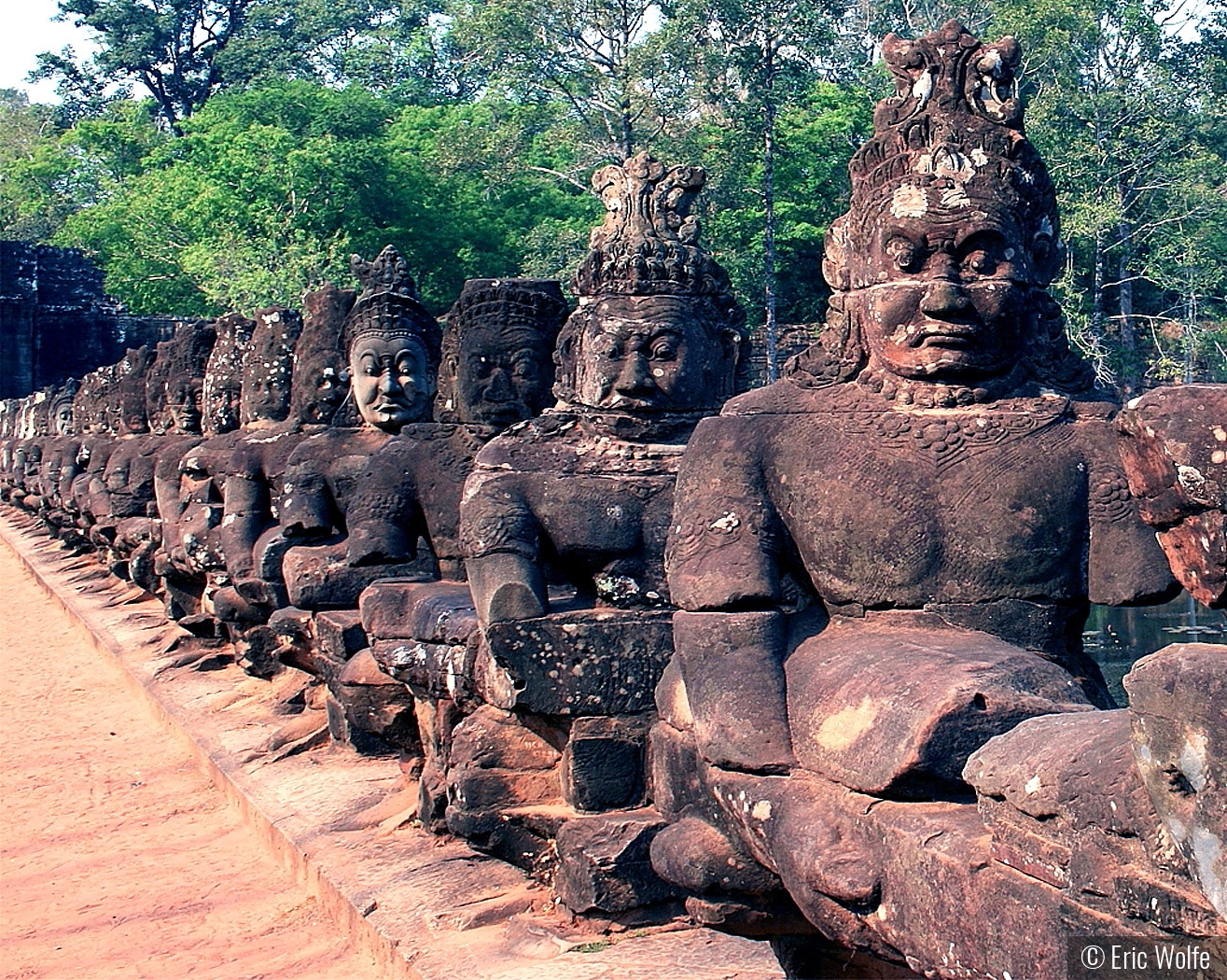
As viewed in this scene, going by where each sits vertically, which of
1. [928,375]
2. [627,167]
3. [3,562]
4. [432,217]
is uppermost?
[432,217]

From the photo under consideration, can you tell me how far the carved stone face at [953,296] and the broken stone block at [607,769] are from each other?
59.5 inches

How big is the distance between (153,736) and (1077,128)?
18.4 metres

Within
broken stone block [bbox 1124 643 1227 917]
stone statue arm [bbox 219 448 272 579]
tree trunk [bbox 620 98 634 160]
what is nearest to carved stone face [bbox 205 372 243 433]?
stone statue arm [bbox 219 448 272 579]

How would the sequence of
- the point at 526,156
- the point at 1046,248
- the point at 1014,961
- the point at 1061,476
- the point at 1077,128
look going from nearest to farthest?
1. the point at 1014,961
2. the point at 1061,476
3. the point at 1046,248
4. the point at 1077,128
5. the point at 526,156

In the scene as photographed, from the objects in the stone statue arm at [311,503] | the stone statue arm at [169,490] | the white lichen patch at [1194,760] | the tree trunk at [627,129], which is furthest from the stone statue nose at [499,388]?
the tree trunk at [627,129]

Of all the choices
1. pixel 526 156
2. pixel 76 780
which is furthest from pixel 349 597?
pixel 526 156

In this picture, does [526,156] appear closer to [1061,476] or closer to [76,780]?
[76,780]

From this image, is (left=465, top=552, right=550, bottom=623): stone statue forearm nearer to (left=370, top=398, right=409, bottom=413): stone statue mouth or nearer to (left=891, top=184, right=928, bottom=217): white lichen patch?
(left=891, top=184, right=928, bottom=217): white lichen patch

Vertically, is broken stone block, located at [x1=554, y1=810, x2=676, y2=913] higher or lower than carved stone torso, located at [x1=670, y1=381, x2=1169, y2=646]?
lower

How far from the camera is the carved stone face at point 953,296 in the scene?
3.75 meters

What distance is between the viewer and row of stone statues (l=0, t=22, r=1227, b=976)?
280 cm

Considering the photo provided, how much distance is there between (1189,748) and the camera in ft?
8.09

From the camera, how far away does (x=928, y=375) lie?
379cm

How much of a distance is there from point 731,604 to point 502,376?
8.76ft
